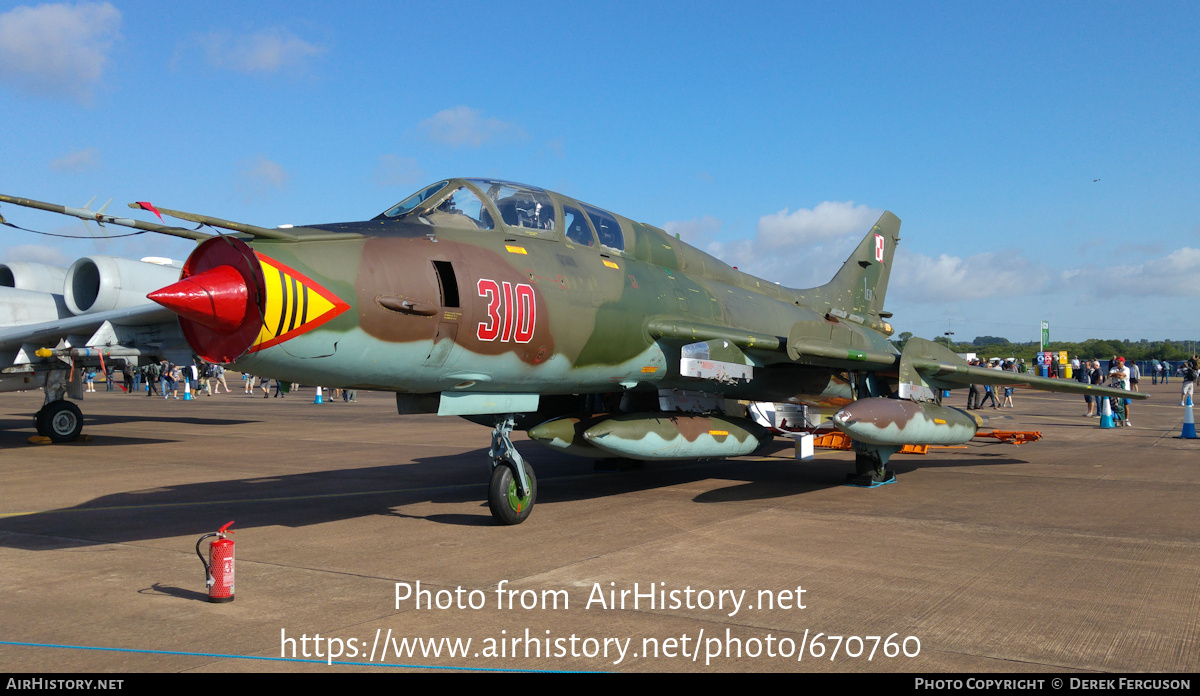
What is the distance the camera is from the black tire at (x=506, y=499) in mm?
7648

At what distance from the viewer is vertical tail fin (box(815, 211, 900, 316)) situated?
14508 millimetres

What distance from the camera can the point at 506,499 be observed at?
7.69 metres

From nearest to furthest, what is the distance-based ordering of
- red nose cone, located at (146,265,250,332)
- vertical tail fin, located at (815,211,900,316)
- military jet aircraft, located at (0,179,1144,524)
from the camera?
1. red nose cone, located at (146,265,250,332)
2. military jet aircraft, located at (0,179,1144,524)
3. vertical tail fin, located at (815,211,900,316)

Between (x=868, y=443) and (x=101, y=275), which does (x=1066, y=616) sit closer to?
(x=868, y=443)

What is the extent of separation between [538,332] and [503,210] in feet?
4.38

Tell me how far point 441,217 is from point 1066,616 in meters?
5.70

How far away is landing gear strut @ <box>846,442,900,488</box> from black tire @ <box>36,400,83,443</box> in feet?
49.5

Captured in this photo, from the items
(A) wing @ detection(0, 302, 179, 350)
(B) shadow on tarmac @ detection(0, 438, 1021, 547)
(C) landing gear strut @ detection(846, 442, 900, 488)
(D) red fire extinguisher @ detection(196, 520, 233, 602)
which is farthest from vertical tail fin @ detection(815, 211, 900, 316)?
(A) wing @ detection(0, 302, 179, 350)

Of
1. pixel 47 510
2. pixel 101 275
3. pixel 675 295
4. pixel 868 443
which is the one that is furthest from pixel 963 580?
pixel 101 275

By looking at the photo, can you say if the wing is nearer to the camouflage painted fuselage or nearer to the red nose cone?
the camouflage painted fuselage

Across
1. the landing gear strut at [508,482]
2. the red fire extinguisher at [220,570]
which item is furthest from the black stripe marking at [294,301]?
the landing gear strut at [508,482]
